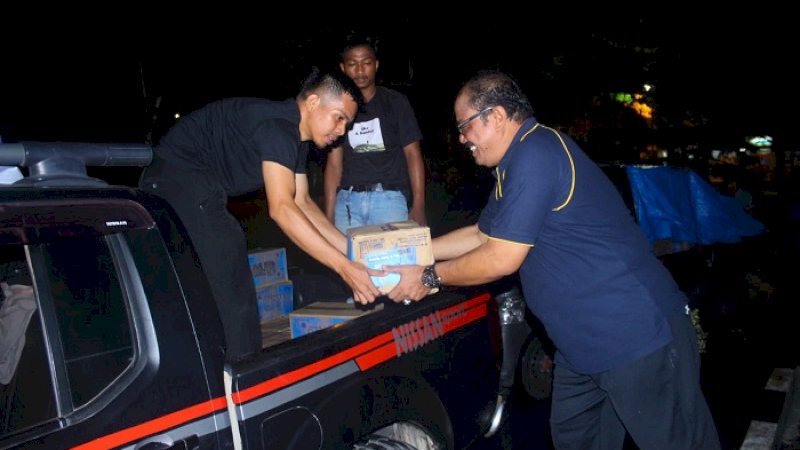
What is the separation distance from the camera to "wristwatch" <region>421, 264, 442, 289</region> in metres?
2.92

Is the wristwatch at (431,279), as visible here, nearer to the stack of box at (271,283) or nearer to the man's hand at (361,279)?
the man's hand at (361,279)

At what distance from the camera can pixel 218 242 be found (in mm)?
2609

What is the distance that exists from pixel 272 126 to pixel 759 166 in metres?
22.7

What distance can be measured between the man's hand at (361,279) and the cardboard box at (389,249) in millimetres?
23

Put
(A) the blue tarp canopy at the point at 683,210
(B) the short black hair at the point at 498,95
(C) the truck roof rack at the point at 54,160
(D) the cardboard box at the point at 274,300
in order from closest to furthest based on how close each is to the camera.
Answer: (C) the truck roof rack at the point at 54,160, (B) the short black hair at the point at 498,95, (D) the cardboard box at the point at 274,300, (A) the blue tarp canopy at the point at 683,210

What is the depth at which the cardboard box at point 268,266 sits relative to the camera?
4.25 meters

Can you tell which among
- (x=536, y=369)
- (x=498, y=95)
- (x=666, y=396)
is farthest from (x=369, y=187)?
(x=666, y=396)

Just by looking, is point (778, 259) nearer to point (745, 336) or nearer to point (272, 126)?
point (745, 336)

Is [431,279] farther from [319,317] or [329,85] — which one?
[329,85]

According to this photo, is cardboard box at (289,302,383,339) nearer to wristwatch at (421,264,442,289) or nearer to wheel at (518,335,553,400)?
wristwatch at (421,264,442,289)

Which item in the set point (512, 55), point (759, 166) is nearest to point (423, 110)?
point (512, 55)

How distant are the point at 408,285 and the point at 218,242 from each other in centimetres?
93

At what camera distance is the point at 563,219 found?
250 centimetres

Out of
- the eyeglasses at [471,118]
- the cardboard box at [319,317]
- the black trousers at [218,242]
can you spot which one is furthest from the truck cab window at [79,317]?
the eyeglasses at [471,118]
